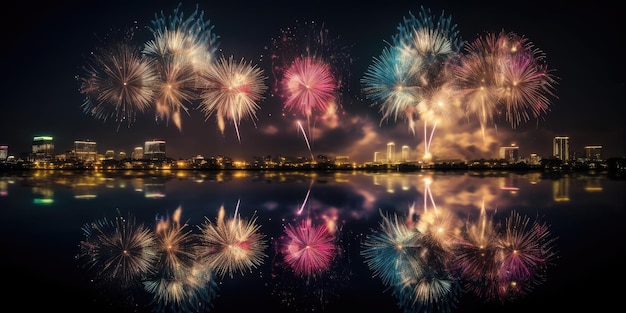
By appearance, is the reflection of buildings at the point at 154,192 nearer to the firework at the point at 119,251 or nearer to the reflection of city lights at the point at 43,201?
the reflection of city lights at the point at 43,201

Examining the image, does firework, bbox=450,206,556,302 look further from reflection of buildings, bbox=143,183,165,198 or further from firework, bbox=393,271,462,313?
reflection of buildings, bbox=143,183,165,198

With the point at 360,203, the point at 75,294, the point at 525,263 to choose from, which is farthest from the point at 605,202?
the point at 75,294

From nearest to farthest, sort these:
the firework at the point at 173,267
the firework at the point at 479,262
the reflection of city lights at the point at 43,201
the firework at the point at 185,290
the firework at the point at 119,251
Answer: the firework at the point at 185,290
the firework at the point at 173,267
the firework at the point at 479,262
the firework at the point at 119,251
the reflection of city lights at the point at 43,201

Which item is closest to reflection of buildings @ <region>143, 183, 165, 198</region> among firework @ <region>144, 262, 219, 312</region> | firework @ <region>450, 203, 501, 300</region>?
firework @ <region>144, 262, 219, 312</region>

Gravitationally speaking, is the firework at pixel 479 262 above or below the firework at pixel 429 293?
above

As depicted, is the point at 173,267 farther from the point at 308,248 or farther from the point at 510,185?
the point at 510,185

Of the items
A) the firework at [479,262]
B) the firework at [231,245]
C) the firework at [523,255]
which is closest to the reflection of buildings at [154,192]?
the firework at [231,245]
